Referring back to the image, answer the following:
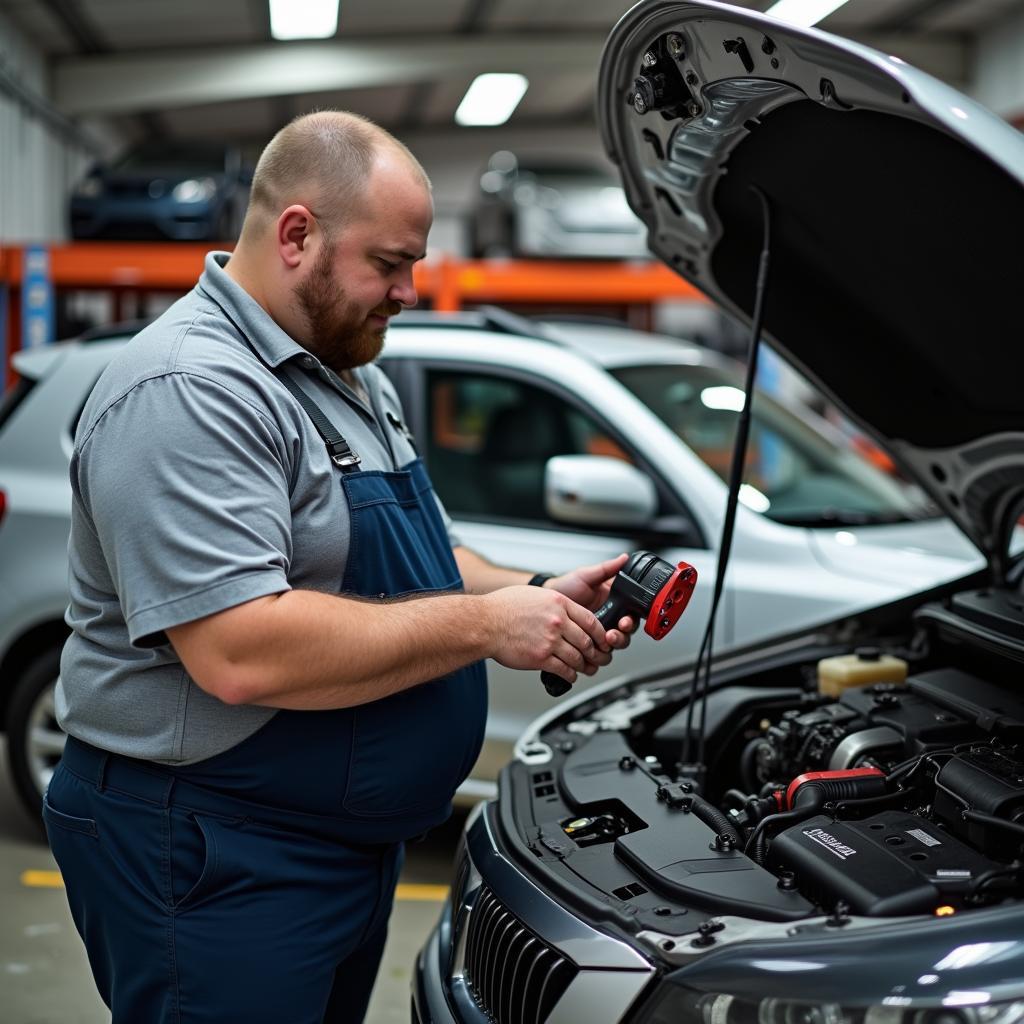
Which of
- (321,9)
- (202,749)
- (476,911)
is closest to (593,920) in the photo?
(476,911)

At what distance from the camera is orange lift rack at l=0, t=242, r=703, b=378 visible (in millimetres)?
7832

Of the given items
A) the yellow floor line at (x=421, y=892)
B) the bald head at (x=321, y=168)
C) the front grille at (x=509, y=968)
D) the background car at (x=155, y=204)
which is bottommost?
the yellow floor line at (x=421, y=892)

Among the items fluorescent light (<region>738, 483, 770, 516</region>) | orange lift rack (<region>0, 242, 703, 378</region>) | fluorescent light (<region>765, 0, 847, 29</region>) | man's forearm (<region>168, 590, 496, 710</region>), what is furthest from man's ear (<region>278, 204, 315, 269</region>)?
fluorescent light (<region>765, 0, 847, 29</region>)

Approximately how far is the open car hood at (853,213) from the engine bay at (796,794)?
47cm

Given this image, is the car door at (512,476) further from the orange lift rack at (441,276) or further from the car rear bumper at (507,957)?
the orange lift rack at (441,276)

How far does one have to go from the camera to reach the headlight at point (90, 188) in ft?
27.0

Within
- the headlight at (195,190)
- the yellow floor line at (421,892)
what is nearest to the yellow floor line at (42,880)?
the yellow floor line at (421,892)

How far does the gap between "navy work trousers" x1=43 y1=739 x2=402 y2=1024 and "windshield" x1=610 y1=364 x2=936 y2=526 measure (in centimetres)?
223

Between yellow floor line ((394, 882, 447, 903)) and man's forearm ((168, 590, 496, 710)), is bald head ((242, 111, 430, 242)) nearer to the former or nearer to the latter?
man's forearm ((168, 590, 496, 710))

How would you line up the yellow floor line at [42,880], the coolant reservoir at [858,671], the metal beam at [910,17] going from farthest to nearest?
1. the metal beam at [910,17]
2. the yellow floor line at [42,880]
3. the coolant reservoir at [858,671]

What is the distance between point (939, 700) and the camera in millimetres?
2152

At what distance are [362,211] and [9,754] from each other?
287cm

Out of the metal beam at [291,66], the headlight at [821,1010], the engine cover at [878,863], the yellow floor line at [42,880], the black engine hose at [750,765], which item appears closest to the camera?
the headlight at [821,1010]

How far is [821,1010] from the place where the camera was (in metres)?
1.35
